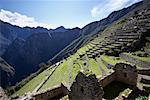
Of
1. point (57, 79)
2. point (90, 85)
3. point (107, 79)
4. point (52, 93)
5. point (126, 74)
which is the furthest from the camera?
point (57, 79)

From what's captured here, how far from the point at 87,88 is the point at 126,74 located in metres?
12.6

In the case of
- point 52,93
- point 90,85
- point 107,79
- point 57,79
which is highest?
point 90,85

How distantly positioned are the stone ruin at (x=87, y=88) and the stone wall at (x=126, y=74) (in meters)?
11.7

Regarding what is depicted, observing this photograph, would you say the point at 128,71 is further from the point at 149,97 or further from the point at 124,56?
the point at 124,56

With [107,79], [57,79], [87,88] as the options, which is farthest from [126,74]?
[57,79]

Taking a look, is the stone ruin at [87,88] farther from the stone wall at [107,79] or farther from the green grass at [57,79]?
the green grass at [57,79]

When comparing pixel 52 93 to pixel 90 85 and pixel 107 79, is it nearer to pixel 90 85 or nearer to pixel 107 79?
pixel 107 79

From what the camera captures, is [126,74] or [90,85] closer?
[90,85]

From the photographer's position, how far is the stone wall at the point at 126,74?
81.2 feet

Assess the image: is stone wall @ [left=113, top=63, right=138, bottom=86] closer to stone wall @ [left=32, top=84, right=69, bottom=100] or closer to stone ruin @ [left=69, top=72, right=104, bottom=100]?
stone wall @ [left=32, top=84, right=69, bottom=100]

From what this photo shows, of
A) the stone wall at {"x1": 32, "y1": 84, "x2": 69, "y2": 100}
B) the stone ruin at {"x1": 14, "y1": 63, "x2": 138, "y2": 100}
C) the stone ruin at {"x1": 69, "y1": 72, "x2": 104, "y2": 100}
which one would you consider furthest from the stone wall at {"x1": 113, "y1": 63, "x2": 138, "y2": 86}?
the stone ruin at {"x1": 69, "y1": 72, "x2": 104, "y2": 100}

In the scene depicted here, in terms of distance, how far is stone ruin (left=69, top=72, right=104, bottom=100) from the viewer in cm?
1373

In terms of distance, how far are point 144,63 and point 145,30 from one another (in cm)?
3925

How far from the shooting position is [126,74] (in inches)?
998
